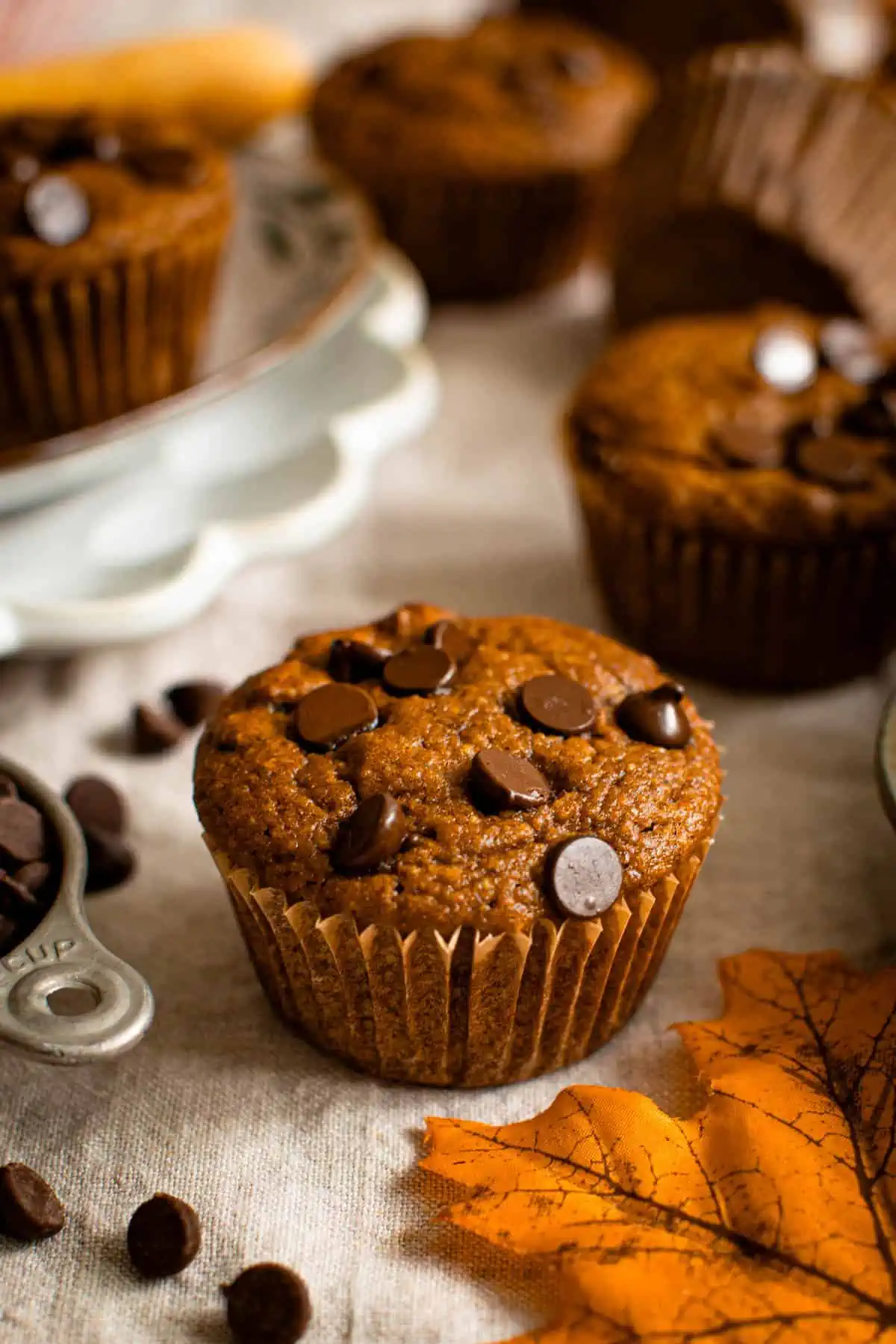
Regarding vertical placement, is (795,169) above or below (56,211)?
below

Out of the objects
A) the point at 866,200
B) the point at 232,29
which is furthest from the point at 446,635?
the point at 232,29

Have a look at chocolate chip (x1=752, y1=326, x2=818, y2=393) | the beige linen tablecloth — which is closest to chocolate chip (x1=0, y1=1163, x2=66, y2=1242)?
the beige linen tablecloth

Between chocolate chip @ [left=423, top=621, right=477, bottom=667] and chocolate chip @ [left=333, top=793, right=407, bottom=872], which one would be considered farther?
chocolate chip @ [left=423, top=621, right=477, bottom=667]

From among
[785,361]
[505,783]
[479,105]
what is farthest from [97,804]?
[479,105]

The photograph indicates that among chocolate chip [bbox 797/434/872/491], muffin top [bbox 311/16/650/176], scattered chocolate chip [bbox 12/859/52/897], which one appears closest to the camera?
scattered chocolate chip [bbox 12/859/52/897]

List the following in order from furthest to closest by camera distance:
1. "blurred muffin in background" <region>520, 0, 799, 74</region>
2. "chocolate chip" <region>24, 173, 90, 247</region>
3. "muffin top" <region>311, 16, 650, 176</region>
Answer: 1. "blurred muffin in background" <region>520, 0, 799, 74</region>
2. "muffin top" <region>311, 16, 650, 176</region>
3. "chocolate chip" <region>24, 173, 90, 247</region>

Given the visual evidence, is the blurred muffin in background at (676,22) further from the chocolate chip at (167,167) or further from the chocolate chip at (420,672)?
the chocolate chip at (420,672)

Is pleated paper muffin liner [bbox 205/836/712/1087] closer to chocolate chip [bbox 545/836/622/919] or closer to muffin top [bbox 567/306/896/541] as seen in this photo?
chocolate chip [bbox 545/836/622/919]

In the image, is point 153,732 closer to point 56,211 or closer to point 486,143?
point 56,211
